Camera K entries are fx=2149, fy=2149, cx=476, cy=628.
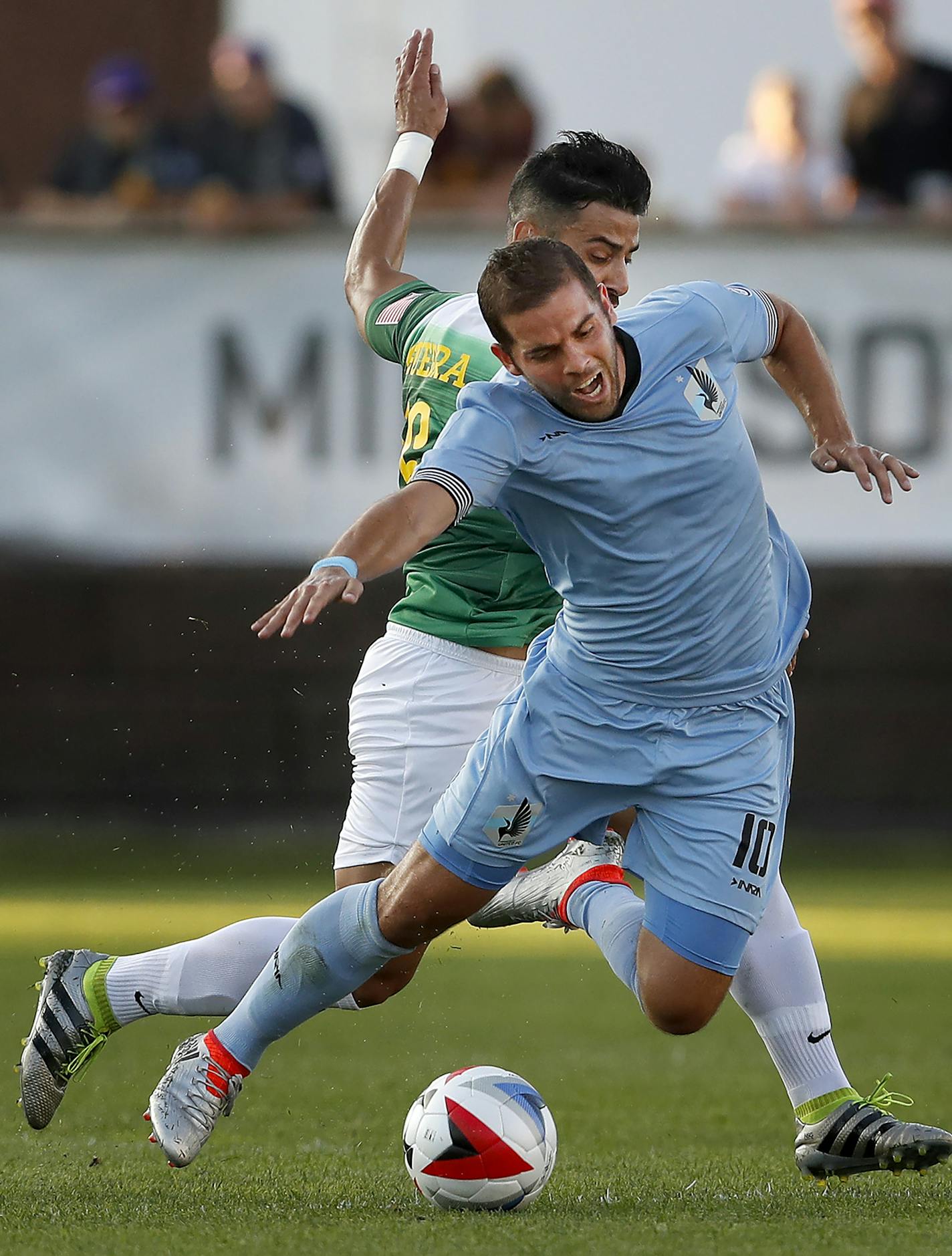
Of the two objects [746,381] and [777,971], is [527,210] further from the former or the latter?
[746,381]

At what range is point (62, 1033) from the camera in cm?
512

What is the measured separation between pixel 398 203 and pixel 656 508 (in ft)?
5.32

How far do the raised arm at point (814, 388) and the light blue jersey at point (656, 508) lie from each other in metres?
0.23

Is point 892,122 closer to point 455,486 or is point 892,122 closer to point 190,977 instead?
point 190,977

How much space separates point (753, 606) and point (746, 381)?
22.4 ft

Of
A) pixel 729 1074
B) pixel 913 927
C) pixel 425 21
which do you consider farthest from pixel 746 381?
pixel 425 21

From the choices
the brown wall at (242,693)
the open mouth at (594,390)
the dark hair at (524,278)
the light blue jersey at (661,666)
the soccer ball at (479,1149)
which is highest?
the dark hair at (524,278)

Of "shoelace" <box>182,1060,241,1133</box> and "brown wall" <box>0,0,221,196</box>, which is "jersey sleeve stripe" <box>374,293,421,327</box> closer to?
"shoelace" <box>182,1060,241,1133</box>

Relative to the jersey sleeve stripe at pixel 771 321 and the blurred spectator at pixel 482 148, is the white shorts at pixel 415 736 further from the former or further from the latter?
the blurred spectator at pixel 482 148

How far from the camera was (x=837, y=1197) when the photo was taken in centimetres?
459

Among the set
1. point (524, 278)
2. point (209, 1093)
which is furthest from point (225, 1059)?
point (524, 278)

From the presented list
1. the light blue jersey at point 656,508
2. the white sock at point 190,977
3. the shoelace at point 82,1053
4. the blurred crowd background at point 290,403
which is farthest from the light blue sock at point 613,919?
the blurred crowd background at point 290,403

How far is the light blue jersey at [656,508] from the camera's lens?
14.1 ft

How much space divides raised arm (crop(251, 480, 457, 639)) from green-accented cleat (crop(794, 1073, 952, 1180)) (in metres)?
1.66
